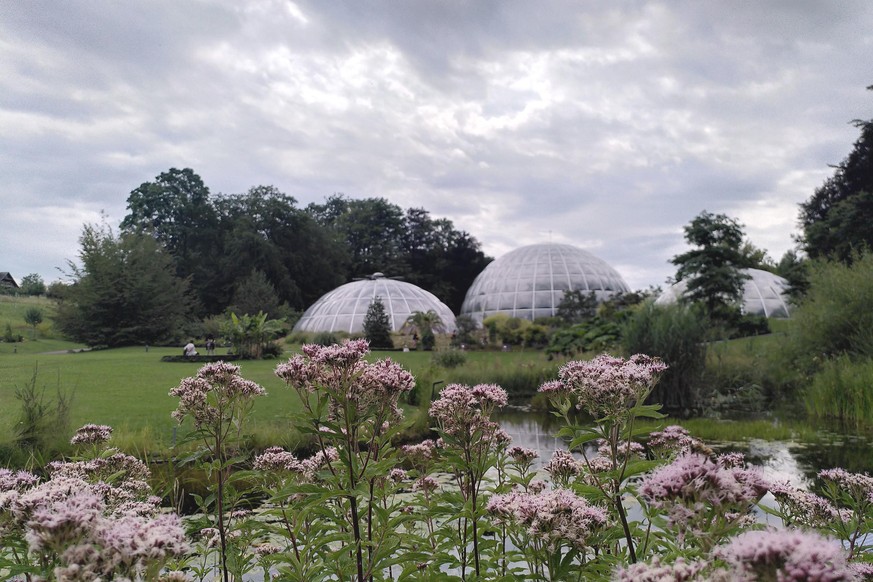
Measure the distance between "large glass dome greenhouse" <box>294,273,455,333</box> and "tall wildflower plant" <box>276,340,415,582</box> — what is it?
3333 cm

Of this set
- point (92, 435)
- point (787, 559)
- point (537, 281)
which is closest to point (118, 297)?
point (537, 281)

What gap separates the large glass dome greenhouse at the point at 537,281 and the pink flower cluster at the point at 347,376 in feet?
125

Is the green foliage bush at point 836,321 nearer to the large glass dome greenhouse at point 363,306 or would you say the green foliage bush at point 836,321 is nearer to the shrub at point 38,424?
the shrub at point 38,424

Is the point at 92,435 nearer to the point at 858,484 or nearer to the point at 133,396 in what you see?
the point at 858,484

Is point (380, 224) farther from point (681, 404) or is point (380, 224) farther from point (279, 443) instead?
point (279, 443)

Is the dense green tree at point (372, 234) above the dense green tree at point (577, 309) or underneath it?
above

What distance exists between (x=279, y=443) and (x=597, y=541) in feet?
24.0

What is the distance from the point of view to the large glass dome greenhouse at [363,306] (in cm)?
3728

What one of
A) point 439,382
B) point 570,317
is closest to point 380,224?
point 570,317

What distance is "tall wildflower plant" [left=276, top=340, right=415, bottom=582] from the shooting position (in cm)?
235

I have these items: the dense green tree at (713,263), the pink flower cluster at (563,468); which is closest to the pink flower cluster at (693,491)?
the pink flower cluster at (563,468)

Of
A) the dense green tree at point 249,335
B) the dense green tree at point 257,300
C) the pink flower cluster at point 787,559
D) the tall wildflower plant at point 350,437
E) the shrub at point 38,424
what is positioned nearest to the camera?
the pink flower cluster at point 787,559

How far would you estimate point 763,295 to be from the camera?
32.5 metres

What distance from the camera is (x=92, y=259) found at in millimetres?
31125
